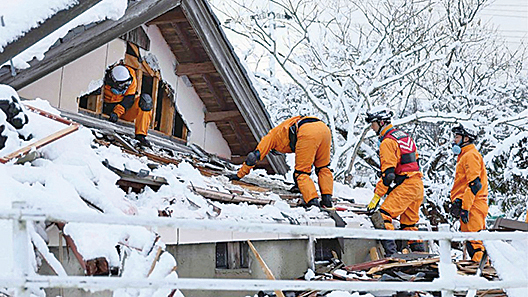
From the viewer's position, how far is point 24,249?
7.07 ft

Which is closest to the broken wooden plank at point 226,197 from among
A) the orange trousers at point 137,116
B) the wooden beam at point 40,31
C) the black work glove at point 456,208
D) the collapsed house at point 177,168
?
the collapsed house at point 177,168

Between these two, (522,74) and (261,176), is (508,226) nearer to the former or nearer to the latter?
(261,176)

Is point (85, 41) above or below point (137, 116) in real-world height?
above

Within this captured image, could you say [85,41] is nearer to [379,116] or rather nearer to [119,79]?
[119,79]

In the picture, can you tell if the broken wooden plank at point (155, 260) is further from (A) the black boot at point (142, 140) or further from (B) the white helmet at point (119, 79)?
(B) the white helmet at point (119, 79)

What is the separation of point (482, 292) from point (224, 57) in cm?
446

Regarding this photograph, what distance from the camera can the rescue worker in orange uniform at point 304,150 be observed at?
7.29 m

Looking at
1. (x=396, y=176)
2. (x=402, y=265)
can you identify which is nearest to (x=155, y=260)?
(x=402, y=265)

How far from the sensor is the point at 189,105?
334 inches

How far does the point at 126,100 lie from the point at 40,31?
2.84 m

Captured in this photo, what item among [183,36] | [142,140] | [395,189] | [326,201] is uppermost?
[183,36]

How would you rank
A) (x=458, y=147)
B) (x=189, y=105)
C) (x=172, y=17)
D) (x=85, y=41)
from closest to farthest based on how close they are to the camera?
(x=85, y=41), (x=172, y=17), (x=458, y=147), (x=189, y=105)

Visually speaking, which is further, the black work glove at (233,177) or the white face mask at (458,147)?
the white face mask at (458,147)

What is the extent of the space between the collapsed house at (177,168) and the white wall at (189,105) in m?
0.02
